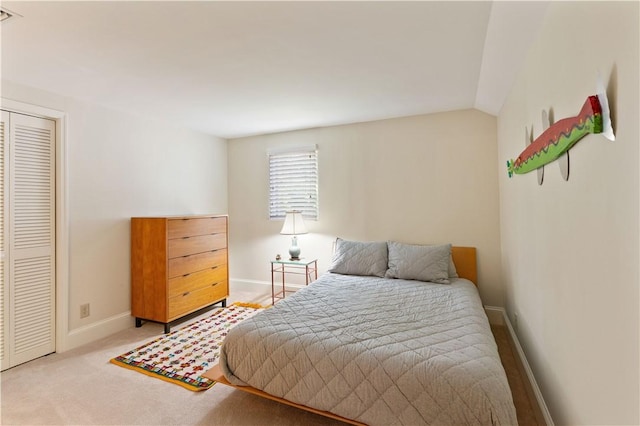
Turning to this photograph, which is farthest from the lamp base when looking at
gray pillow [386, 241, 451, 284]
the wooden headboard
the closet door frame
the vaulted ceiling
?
the closet door frame

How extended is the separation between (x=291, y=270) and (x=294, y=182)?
1.18m

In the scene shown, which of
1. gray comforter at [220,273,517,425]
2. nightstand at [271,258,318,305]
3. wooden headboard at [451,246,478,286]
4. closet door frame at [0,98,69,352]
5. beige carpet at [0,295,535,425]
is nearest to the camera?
gray comforter at [220,273,517,425]

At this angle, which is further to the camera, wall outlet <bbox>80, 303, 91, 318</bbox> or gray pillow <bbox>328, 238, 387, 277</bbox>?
gray pillow <bbox>328, 238, 387, 277</bbox>

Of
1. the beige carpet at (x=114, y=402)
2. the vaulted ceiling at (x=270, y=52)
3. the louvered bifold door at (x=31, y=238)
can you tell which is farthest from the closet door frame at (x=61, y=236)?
the vaulted ceiling at (x=270, y=52)

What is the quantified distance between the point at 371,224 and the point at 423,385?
231 centimetres

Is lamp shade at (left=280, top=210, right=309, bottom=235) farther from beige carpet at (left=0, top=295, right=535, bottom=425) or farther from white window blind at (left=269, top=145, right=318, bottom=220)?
beige carpet at (left=0, top=295, right=535, bottom=425)

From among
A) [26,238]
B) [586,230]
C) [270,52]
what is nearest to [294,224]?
[270,52]

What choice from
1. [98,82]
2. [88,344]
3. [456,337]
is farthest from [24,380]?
[456,337]

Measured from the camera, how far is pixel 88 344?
8.98 feet

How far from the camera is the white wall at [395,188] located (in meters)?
3.15

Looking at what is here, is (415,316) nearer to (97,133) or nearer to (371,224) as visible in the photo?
(371,224)

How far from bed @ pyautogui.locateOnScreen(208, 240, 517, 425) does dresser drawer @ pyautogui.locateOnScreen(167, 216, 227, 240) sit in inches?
58.7

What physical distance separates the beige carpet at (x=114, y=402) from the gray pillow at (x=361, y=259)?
1582mm

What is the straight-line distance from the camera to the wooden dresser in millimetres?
2959
